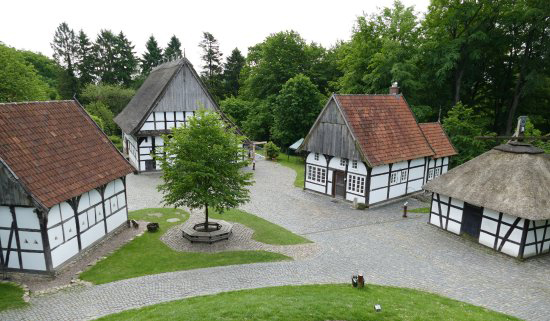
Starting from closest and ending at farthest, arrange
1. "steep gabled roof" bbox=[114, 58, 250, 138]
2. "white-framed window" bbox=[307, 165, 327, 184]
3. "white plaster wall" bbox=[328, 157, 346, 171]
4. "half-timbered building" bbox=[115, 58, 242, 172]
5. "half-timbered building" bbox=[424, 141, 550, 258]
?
1. "half-timbered building" bbox=[424, 141, 550, 258]
2. "white plaster wall" bbox=[328, 157, 346, 171]
3. "white-framed window" bbox=[307, 165, 327, 184]
4. "steep gabled roof" bbox=[114, 58, 250, 138]
5. "half-timbered building" bbox=[115, 58, 242, 172]

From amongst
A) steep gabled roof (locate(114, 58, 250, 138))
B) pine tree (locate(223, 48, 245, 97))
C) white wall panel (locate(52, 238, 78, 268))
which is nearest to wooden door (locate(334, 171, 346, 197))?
steep gabled roof (locate(114, 58, 250, 138))

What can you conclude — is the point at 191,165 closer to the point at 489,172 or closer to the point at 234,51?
the point at 489,172

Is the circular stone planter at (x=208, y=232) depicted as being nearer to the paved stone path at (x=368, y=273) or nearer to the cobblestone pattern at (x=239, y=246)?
the cobblestone pattern at (x=239, y=246)

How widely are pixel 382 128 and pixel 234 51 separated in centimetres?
4248

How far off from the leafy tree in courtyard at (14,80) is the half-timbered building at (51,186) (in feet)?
62.4

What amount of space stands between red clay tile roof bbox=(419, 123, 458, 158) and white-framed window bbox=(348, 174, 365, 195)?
23.5 ft

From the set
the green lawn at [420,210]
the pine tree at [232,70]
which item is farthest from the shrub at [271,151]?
the pine tree at [232,70]

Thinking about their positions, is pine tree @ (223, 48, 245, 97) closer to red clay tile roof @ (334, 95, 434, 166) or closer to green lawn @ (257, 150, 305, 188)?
green lawn @ (257, 150, 305, 188)

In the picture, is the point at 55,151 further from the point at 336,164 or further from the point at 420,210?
the point at 420,210

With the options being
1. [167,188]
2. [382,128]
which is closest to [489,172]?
[382,128]

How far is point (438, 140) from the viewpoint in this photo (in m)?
28.2

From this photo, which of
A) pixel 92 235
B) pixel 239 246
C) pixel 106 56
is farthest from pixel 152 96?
pixel 106 56

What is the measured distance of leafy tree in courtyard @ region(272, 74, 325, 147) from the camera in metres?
39.3

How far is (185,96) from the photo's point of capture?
31.9m
